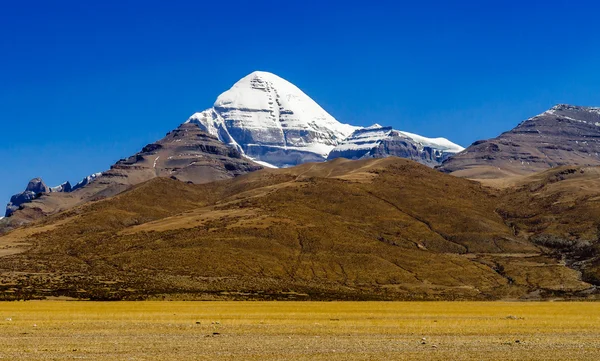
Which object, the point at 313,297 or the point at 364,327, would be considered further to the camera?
the point at 313,297

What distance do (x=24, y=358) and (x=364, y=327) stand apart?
98.3 feet

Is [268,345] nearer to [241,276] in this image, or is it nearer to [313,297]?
[313,297]

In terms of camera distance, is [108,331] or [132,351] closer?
[132,351]

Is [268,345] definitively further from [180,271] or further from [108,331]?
[180,271]

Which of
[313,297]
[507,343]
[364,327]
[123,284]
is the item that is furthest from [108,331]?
[123,284]

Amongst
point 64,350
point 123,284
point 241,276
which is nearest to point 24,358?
point 64,350

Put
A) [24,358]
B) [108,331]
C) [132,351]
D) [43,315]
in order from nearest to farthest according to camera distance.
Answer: [24,358] < [132,351] < [108,331] < [43,315]

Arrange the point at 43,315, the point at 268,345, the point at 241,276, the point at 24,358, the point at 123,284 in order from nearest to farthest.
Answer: the point at 24,358
the point at 268,345
the point at 43,315
the point at 123,284
the point at 241,276

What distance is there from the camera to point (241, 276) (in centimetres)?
18900

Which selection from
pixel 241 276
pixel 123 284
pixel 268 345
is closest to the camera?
pixel 268 345

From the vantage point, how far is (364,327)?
210 feet

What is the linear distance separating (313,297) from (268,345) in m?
102

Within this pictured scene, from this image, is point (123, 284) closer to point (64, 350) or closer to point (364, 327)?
point (364, 327)

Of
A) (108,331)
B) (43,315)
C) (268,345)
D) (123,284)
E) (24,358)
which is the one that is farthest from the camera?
(123,284)
